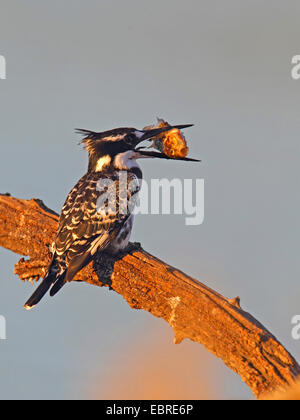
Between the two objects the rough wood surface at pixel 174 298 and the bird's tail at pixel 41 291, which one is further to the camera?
the bird's tail at pixel 41 291

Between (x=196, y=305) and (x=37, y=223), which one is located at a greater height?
(x=37, y=223)

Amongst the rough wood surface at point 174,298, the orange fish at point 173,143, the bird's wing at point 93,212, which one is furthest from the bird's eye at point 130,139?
the rough wood surface at point 174,298

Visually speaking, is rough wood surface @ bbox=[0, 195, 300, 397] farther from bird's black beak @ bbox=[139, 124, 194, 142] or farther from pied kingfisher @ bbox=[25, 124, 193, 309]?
bird's black beak @ bbox=[139, 124, 194, 142]

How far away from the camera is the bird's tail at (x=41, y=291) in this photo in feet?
18.5

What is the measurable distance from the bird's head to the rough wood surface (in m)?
0.78

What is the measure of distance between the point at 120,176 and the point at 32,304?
158cm

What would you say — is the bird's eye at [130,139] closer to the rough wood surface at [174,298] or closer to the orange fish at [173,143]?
the orange fish at [173,143]

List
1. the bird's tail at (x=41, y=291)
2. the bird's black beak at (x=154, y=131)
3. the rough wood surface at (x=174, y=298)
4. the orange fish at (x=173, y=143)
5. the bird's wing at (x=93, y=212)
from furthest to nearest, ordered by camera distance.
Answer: the bird's black beak at (x=154, y=131)
the orange fish at (x=173, y=143)
the bird's wing at (x=93, y=212)
the bird's tail at (x=41, y=291)
the rough wood surface at (x=174, y=298)

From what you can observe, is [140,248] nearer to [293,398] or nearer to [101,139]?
[101,139]

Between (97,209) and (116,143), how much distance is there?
957 millimetres

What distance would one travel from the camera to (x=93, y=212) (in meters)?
6.02

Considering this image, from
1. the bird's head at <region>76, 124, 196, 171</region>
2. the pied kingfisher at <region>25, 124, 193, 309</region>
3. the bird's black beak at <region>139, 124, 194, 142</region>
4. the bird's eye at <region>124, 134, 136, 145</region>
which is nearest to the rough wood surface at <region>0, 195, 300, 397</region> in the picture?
the pied kingfisher at <region>25, 124, 193, 309</region>
